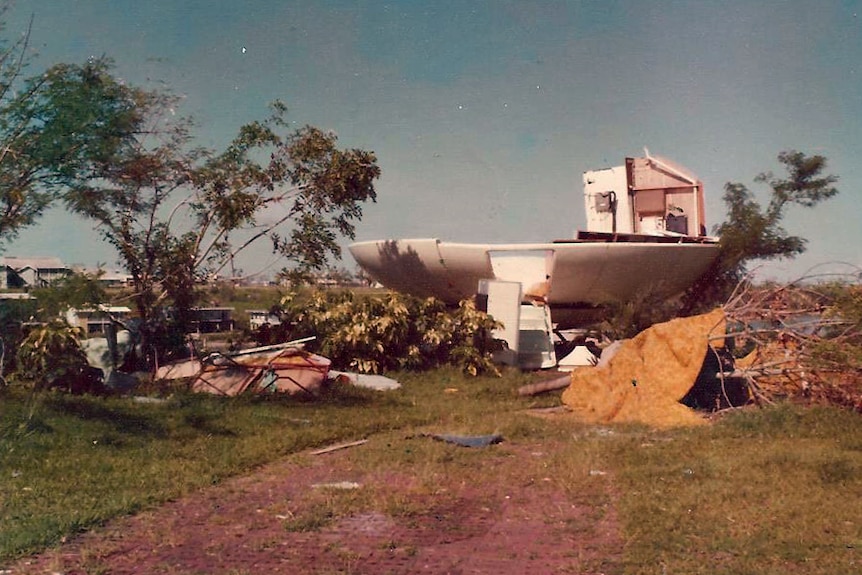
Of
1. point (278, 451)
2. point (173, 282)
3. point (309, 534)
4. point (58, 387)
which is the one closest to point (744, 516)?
point (309, 534)

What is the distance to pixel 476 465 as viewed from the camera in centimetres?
731

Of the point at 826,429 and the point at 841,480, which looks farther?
the point at 826,429

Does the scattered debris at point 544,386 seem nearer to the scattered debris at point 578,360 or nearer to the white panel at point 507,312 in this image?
the white panel at point 507,312

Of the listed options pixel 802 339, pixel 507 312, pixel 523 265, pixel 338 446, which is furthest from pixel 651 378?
pixel 523 265

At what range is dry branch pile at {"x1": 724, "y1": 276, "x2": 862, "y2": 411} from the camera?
9391mm

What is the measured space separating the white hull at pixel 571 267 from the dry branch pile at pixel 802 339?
20.1 ft

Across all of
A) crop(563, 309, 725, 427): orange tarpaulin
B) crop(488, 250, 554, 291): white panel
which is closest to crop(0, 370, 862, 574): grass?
crop(563, 309, 725, 427): orange tarpaulin

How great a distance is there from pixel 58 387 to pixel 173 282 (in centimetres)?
403

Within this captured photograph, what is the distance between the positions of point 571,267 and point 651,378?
24.0 ft

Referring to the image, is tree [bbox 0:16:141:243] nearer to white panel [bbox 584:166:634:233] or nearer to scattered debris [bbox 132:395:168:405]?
scattered debris [bbox 132:395:168:405]

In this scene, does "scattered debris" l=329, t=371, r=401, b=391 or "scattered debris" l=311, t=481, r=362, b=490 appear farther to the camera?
"scattered debris" l=329, t=371, r=401, b=391

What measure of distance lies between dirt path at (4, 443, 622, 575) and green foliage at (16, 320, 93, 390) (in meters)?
4.63

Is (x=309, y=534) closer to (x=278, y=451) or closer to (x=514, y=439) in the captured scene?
(x=278, y=451)

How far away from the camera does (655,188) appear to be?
74.0 ft
